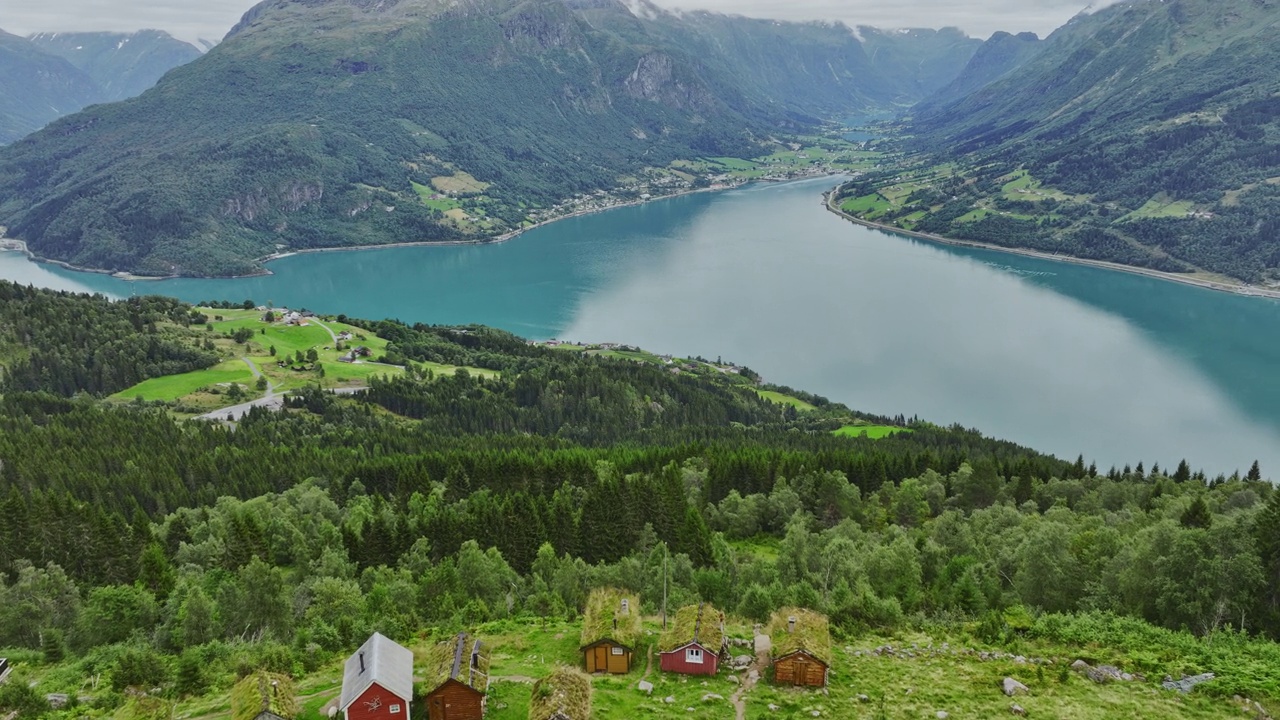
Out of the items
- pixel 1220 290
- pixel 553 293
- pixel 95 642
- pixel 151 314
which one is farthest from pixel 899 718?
pixel 1220 290

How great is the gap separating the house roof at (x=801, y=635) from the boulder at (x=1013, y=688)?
5.78m

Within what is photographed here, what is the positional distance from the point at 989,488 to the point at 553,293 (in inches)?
5854

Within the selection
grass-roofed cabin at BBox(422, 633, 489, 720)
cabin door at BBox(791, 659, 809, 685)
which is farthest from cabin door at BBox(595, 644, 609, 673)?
cabin door at BBox(791, 659, 809, 685)

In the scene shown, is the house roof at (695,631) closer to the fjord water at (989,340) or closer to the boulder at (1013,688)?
the boulder at (1013,688)

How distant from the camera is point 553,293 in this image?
641 ft

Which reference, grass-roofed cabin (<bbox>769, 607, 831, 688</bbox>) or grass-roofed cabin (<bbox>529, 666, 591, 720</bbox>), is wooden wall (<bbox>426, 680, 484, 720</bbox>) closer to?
grass-roofed cabin (<bbox>529, 666, 591, 720</bbox>)

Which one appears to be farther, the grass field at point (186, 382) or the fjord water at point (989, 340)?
the fjord water at point (989, 340)

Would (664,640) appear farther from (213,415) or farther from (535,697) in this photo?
(213,415)

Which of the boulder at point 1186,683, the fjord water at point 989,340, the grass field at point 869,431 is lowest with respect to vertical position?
the grass field at point 869,431

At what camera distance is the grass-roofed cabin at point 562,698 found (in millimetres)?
21891

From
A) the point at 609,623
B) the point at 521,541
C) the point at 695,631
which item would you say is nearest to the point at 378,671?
the point at 609,623

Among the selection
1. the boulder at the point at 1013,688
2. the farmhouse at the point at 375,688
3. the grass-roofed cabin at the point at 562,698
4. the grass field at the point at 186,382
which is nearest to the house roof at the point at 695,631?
the grass-roofed cabin at the point at 562,698

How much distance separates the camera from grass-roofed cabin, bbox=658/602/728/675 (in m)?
26.4

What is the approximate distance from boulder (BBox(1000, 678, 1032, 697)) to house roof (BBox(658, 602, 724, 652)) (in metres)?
9.45
